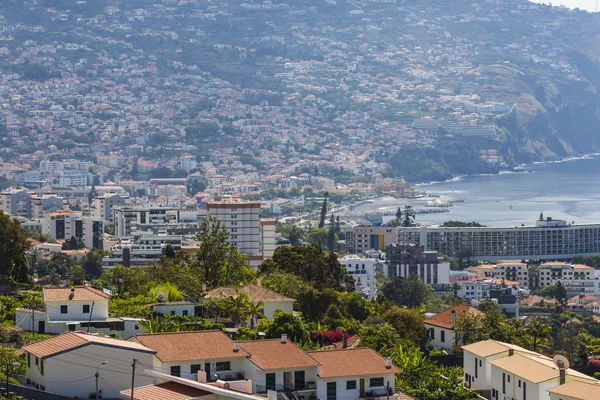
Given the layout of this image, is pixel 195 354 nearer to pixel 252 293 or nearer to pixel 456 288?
pixel 252 293

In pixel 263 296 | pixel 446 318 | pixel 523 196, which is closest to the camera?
pixel 263 296

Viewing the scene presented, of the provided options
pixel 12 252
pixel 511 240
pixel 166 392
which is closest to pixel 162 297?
pixel 12 252

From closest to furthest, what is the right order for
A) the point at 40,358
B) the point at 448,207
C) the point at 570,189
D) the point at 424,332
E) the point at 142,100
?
the point at 40,358
the point at 424,332
the point at 448,207
the point at 570,189
the point at 142,100

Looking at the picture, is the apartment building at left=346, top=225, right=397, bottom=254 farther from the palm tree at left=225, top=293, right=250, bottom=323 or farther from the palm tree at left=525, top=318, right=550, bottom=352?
the palm tree at left=225, top=293, right=250, bottom=323

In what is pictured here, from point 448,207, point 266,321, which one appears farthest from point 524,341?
point 448,207

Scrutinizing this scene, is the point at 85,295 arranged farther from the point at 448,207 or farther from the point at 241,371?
the point at 448,207

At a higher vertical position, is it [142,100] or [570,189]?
[142,100]
